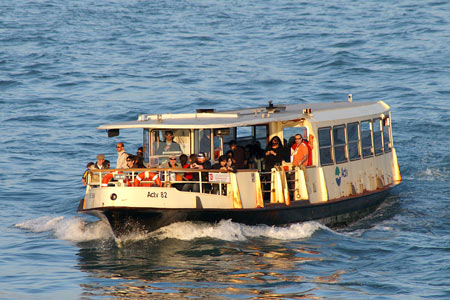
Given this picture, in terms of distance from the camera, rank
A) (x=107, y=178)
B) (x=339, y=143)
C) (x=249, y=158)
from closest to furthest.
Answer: (x=107, y=178)
(x=249, y=158)
(x=339, y=143)

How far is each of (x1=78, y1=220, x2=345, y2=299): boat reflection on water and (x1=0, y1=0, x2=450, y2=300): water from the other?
5 cm

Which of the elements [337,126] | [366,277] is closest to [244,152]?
[337,126]

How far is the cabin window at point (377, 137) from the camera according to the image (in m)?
23.8

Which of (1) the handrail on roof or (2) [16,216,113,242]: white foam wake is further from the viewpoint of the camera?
(2) [16,216,113,242]: white foam wake

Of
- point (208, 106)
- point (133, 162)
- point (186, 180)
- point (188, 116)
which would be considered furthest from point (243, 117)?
point (208, 106)

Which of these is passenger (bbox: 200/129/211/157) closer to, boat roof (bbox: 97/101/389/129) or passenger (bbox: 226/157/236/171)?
boat roof (bbox: 97/101/389/129)

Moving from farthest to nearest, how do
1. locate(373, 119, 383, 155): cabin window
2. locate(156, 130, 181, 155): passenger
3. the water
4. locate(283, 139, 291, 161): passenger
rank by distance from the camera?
locate(373, 119, 383, 155): cabin window
locate(283, 139, 291, 161): passenger
locate(156, 130, 181, 155): passenger
the water

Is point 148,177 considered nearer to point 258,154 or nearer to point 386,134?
point 258,154

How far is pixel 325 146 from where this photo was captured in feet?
70.4

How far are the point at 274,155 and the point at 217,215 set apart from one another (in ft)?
8.67

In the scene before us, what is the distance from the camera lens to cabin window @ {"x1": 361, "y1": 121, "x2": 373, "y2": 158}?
23.0 metres

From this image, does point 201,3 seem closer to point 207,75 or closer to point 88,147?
point 207,75

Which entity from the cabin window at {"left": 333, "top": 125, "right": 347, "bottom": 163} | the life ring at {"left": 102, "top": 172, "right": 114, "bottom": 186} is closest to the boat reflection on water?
the life ring at {"left": 102, "top": 172, "right": 114, "bottom": 186}

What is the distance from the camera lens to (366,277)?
16578 millimetres
